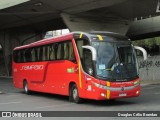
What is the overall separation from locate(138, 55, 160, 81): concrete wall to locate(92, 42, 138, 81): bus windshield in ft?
59.6

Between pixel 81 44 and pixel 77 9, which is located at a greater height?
pixel 77 9

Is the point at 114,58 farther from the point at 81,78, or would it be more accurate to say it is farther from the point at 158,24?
the point at 158,24

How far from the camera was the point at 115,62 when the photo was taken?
52.2ft

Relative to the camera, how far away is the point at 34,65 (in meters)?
22.3

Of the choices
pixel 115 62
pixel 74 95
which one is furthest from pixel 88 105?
pixel 115 62

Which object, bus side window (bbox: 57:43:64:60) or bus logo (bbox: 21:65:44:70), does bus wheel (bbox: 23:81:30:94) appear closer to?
bus logo (bbox: 21:65:44:70)

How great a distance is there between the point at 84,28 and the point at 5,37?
2222 centimetres

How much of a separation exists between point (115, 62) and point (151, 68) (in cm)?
1934

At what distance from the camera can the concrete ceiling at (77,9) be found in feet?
117

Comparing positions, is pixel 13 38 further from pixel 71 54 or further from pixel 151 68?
pixel 71 54

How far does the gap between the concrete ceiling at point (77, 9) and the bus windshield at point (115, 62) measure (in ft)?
60.3

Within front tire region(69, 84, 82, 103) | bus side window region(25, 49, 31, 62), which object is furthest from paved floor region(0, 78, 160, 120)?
bus side window region(25, 49, 31, 62)

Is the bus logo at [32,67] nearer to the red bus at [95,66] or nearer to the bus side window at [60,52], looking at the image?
the red bus at [95,66]

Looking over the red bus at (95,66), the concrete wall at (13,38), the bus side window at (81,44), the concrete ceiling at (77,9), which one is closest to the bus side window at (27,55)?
the red bus at (95,66)
